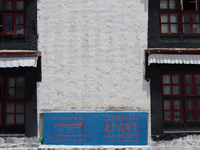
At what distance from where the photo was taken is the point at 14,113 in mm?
6848

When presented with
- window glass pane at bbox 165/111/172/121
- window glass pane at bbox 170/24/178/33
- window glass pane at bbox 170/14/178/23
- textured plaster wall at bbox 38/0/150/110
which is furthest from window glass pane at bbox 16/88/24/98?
window glass pane at bbox 170/14/178/23

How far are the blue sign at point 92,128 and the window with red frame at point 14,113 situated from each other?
105cm

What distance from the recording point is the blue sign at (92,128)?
6.48 meters

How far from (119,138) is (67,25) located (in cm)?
443

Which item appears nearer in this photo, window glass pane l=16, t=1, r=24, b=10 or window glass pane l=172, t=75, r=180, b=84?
window glass pane l=172, t=75, r=180, b=84

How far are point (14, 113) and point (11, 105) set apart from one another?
313mm

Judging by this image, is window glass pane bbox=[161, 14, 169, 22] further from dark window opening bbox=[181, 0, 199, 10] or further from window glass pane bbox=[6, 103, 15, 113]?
window glass pane bbox=[6, 103, 15, 113]

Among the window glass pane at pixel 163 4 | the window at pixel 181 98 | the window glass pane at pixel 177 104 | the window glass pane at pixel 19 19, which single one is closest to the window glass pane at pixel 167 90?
the window at pixel 181 98

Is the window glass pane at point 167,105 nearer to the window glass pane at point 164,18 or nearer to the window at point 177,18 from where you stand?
the window at point 177,18

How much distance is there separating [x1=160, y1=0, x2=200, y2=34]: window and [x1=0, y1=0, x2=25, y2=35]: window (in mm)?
5266

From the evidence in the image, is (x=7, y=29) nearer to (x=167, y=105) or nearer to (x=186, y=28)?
(x=167, y=105)

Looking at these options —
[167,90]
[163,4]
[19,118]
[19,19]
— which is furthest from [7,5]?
[167,90]

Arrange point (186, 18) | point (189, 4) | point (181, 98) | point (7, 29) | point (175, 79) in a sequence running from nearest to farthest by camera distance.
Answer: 1. point (181, 98)
2. point (175, 79)
3. point (7, 29)
4. point (186, 18)
5. point (189, 4)

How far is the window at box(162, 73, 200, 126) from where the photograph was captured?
6840 mm
